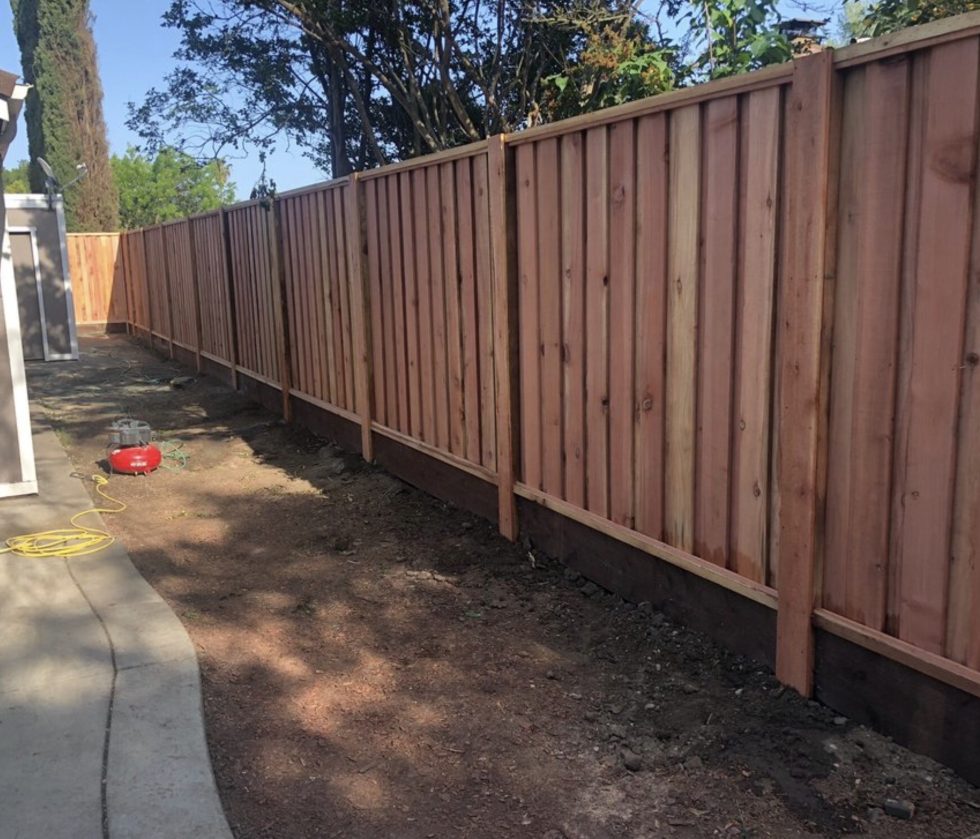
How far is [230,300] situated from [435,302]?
577 cm

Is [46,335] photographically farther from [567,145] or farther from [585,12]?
[567,145]

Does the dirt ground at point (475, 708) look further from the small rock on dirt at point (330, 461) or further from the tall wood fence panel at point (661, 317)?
the small rock on dirt at point (330, 461)

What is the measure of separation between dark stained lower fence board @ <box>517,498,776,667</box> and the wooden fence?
82 millimetres

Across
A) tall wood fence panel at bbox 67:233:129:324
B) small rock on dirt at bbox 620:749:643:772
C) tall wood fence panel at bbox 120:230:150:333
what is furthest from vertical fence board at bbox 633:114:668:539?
tall wood fence panel at bbox 67:233:129:324

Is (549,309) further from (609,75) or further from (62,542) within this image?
(609,75)

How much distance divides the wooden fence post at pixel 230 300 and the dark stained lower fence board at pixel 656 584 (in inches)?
261

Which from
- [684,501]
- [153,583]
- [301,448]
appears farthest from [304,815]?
[301,448]

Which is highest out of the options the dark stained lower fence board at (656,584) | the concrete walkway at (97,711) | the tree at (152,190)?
the tree at (152,190)

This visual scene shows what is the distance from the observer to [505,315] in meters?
4.49

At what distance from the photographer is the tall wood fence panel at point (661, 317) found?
9.91ft

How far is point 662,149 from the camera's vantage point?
3.34 meters

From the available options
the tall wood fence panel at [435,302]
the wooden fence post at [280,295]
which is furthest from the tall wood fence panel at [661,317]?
the wooden fence post at [280,295]

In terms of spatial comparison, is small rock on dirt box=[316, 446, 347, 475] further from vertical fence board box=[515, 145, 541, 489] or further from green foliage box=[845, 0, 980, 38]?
green foliage box=[845, 0, 980, 38]

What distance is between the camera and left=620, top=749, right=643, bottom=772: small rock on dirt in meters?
2.73
